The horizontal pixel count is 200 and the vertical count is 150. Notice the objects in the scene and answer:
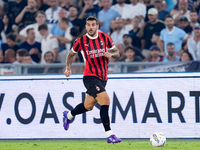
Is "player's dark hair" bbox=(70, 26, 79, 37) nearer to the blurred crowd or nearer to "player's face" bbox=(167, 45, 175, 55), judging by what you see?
the blurred crowd

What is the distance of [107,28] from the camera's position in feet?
34.4

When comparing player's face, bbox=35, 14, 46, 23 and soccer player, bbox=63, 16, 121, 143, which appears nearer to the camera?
soccer player, bbox=63, 16, 121, 143

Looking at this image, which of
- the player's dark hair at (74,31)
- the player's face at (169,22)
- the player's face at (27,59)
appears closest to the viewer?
the player's face at (27,59)

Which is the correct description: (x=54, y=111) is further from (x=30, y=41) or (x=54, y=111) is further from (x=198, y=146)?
(x=30, y=41)

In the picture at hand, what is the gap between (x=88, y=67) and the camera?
595 centimetres

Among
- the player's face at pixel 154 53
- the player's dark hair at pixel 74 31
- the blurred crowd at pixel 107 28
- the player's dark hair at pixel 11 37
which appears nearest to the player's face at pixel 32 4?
the blurred crowd at pixel 107 28

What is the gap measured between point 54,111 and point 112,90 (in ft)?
3.68

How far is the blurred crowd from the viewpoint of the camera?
9.80 meters

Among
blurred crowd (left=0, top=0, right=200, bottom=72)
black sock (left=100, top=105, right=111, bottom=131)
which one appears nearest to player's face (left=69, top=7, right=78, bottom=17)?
blurred crowd (left=0, top=0, right=200, bottom=72)

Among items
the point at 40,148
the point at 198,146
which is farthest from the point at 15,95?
the point at 198,146

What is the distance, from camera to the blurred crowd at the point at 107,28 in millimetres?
9797

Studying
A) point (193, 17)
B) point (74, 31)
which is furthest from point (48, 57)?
point (193, 17)

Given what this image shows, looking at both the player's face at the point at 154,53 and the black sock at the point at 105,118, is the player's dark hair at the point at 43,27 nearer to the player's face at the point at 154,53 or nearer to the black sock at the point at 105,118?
the player's face at the point at 154,53

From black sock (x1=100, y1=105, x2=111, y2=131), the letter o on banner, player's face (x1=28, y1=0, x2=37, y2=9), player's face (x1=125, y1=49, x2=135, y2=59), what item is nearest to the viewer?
black sock (x1=100, y1=105, x2=111, y2=131)
